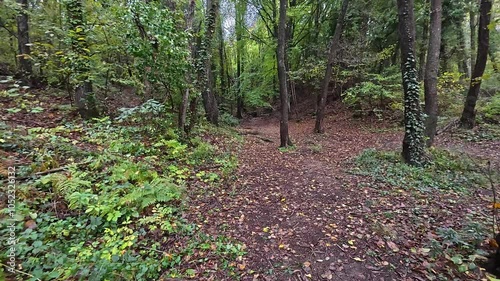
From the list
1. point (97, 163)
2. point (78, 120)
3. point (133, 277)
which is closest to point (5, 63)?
point (78, 120)

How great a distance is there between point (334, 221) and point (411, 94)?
4549 millimetres

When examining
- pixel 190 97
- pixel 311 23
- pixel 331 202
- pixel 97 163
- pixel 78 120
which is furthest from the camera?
pixel 311 23

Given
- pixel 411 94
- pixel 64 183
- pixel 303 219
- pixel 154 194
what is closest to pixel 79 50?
pixel 64 183

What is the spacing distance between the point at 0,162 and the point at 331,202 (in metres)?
5.68

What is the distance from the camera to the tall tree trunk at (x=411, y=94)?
607cm

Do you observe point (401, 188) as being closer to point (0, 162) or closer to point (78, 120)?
point (0, 162)

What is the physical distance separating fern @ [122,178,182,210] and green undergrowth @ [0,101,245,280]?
0.01 metres

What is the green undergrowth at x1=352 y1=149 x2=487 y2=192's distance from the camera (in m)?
4.89

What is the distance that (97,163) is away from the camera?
13.9 ft

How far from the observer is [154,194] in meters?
3.91

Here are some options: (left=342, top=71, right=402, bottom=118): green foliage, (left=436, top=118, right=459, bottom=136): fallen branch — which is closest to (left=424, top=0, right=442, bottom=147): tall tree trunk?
(left=436, top=118, right=459, bottom=136): fallen branch

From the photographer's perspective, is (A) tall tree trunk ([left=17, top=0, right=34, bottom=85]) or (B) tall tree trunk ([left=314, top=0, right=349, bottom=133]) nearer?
(A) tall tree trunk ([left=17, top=0, right=34, bottom=85])

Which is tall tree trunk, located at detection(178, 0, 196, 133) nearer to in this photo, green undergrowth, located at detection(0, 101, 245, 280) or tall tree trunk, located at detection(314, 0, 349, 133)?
green undergrowth, located at detection(0, 101, 245, 280)

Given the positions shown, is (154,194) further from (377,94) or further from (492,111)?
(492,111)
